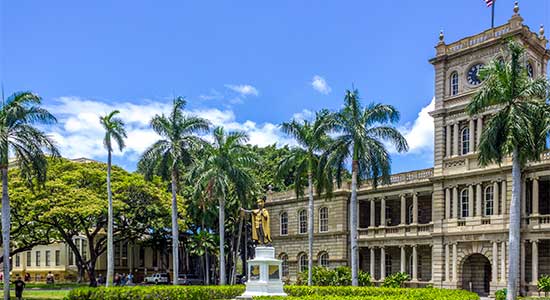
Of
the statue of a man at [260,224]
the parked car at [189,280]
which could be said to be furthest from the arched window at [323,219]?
the statue of a man at [260,224]

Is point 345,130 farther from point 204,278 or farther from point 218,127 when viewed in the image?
point 204,278

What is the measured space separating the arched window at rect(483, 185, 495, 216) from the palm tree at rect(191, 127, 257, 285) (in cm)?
1531

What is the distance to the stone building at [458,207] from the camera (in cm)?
3791

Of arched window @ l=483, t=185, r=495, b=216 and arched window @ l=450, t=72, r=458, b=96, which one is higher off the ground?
arched window @ l=450, t=72, r=458, b=96

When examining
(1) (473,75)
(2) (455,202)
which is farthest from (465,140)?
(1) (473,75)

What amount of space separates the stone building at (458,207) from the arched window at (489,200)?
68 mm

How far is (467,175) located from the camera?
40281 millimetres

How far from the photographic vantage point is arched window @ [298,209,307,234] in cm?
5434

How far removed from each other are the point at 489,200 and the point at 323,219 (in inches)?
648

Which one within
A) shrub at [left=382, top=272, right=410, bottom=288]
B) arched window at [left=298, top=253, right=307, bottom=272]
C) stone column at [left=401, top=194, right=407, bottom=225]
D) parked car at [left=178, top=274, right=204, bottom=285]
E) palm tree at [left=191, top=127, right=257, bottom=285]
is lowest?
parked car at [left=178, top=274, right=204, bottom=285]

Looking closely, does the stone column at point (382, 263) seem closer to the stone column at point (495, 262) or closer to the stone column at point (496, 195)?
the stone column at point (495, 262)

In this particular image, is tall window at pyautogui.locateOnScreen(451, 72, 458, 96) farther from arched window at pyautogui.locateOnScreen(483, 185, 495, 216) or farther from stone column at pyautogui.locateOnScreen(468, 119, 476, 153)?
arched window at pyautogui.locateOnScreen(483, 185, 495, 216)

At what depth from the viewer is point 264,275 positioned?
28.3 m

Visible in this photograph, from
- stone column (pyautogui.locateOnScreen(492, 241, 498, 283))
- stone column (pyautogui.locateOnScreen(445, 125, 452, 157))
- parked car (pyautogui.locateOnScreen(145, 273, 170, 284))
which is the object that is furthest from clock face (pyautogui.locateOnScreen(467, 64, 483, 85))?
parked car (pyautogui.locateOnScreen(145, 273, 170, 284))
